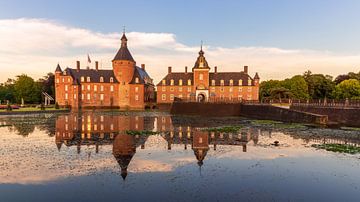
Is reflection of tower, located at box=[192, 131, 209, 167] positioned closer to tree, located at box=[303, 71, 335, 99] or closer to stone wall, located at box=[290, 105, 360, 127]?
stone wall, located at box=[290, 105, 360, 127]

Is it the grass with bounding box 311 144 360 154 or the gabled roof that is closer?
the grass with bounding box 311 144 360 154

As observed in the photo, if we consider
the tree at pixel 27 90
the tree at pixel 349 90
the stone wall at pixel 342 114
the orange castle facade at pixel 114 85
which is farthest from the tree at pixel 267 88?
the tree at pixel 27 90

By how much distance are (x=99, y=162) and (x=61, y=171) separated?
1.75 meters

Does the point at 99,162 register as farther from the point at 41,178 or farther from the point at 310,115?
the point at 310,115

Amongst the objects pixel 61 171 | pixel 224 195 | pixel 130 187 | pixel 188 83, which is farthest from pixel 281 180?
pixel 188 83

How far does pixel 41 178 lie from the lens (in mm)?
9875

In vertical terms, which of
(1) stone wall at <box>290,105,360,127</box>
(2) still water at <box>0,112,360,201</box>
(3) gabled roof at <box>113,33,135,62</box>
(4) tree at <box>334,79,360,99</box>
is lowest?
(2) still water at <box>0,112,360,201</box>

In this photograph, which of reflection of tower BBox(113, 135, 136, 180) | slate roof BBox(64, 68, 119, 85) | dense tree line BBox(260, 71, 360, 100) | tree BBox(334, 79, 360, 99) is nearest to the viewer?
reflection of tower BBox(113, 135, 136, 180)

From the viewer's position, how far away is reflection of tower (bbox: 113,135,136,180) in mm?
12033

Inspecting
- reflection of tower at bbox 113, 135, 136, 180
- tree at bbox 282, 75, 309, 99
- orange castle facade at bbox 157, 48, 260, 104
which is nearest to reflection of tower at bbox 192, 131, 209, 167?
reflection of tower at bbox 113, 135, 136, 180

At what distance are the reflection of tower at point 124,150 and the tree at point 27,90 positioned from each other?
6793 centimetres

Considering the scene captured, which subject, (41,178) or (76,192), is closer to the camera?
(76,192)

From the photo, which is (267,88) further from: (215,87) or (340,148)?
(340,148)

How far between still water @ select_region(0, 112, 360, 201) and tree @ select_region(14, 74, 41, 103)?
65900 mm
